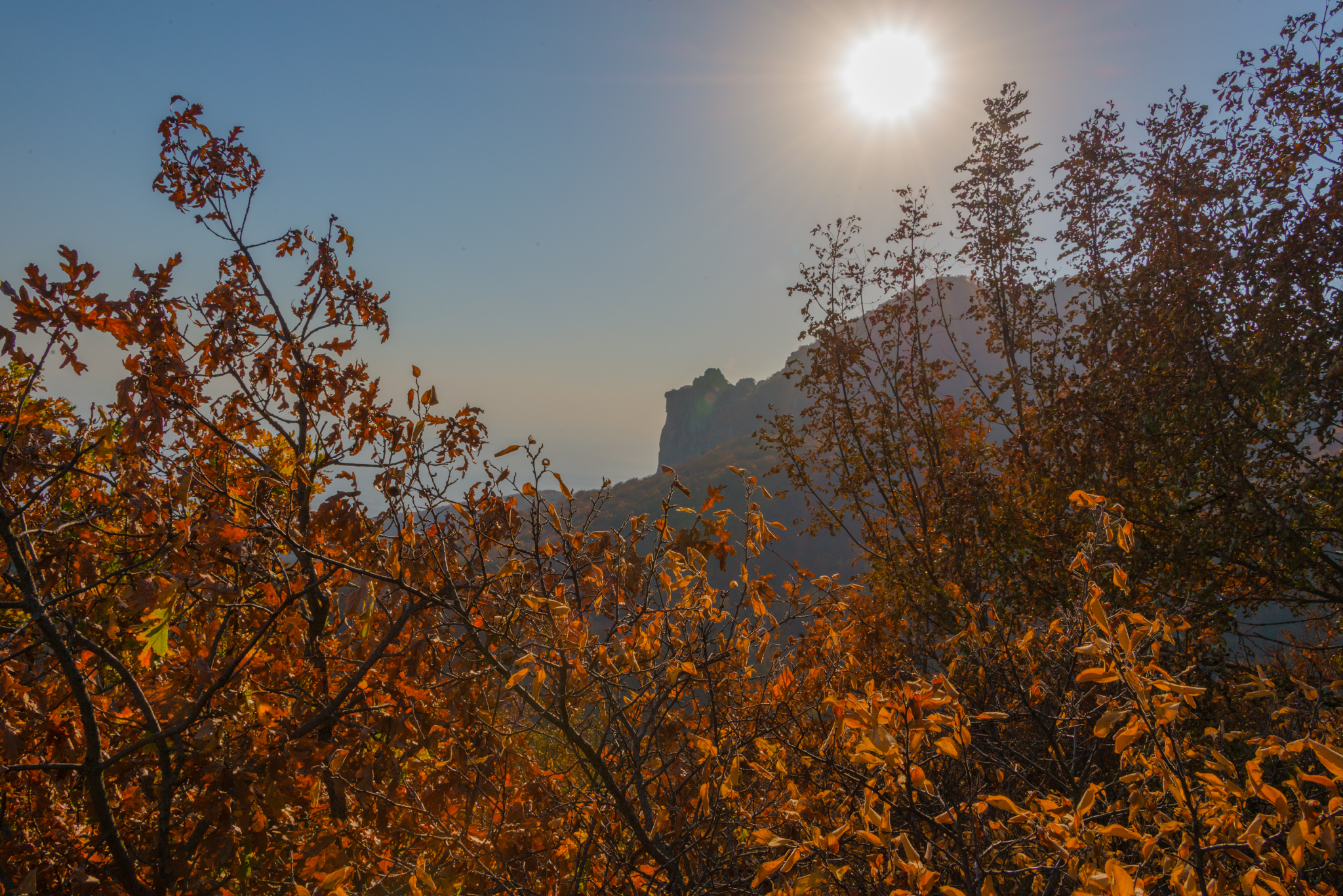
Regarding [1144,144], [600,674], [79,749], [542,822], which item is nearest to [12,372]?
[79,749]

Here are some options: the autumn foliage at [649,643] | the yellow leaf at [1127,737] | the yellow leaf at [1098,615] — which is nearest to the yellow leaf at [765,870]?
the autumn foliage at [649,643]

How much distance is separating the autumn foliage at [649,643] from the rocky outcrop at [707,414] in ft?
433

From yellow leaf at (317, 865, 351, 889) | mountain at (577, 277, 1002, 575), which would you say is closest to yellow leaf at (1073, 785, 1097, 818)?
yellow leaf at (317, 865, 351, 889)

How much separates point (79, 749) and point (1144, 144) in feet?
34.7

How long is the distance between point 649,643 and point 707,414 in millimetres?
151250

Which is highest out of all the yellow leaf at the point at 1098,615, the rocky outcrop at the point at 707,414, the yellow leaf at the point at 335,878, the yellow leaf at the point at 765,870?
the rocky outcrop at the point at 707,414

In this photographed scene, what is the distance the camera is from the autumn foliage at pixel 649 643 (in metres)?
2.14

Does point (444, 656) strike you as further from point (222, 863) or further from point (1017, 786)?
point (1017, 786)

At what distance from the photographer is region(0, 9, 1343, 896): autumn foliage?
2.14 metres

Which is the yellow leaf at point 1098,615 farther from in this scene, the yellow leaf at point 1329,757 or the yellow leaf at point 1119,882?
the yellow leaf at point 1119,882

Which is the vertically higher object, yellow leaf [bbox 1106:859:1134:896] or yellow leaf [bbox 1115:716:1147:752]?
yellow leaf [bbox 1115:716:1147:752]

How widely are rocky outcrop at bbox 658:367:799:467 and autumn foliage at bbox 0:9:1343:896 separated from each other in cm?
13203

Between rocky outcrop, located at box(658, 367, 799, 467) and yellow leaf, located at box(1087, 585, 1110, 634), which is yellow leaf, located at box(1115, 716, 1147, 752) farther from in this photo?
rocky outcrop, located at box(658, 367, 799, 467)

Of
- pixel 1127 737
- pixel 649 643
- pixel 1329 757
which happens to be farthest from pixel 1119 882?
pixel 649 643
